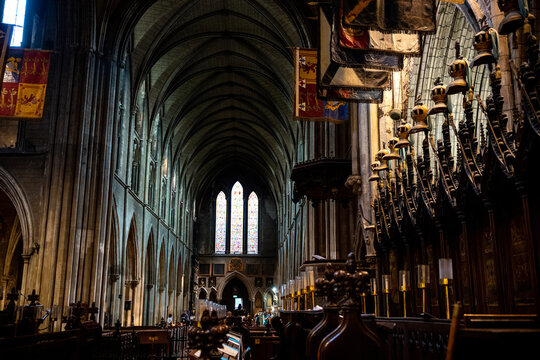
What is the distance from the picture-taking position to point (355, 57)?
8.15 metres

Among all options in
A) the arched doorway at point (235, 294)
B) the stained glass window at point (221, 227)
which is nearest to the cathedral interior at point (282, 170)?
the arched doorway at point (235, 294)

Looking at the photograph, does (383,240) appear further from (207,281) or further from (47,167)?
(207,281)

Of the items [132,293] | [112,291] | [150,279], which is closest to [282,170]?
[150,279]

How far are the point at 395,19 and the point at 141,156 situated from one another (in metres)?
21.5

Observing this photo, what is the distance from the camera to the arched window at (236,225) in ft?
153

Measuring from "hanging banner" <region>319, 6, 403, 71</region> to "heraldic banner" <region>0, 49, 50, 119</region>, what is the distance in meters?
8.09

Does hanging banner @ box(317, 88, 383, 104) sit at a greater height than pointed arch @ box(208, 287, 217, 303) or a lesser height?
greater

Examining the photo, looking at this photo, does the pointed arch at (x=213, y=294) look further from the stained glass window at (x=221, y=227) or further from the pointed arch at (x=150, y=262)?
the pointed arch at (x=150, y=262)

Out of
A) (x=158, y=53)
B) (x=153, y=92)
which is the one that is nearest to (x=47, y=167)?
(x=158, y=53)

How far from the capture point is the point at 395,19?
662 cm

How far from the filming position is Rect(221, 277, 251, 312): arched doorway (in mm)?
46763

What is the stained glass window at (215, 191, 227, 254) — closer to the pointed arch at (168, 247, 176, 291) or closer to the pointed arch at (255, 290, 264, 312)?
the pointed arch at (255, 290, 264, 312)

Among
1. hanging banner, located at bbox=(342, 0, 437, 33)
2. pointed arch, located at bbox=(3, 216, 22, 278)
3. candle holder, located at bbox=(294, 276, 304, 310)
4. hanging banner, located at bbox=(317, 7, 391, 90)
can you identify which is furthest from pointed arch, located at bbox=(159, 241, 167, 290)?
hanging banner, located at bbox=(342, 0, 437, 33)

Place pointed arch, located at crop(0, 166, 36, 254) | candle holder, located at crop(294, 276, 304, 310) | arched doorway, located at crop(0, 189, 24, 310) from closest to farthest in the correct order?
candle holder, located at crop(294, 276, 304, 310), pointed arch, located at crop(0, 166, 36, 254), arched doorway, located at crop(0, 189, 24, 310)
